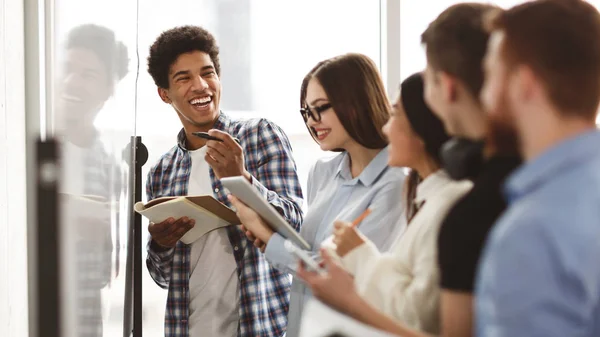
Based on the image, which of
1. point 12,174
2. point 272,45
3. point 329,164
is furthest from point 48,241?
point 272,45

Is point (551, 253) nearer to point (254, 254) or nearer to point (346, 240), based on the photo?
point (346, 240)

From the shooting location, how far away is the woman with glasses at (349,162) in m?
1.68

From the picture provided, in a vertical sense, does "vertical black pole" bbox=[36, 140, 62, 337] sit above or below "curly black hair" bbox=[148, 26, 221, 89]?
below

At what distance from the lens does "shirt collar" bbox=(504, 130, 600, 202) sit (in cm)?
78

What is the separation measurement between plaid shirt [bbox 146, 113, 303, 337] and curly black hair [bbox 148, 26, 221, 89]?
0.29 metres

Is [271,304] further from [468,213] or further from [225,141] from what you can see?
[468,213]

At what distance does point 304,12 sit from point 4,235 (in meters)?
1.93

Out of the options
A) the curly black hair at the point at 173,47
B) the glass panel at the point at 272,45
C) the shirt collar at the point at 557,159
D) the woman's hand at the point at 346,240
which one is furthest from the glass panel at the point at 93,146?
the glass panel at the point at 272,45

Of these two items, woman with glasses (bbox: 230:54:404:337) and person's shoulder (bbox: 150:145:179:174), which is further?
person's shoulder (bbox: 150:145:179:174)

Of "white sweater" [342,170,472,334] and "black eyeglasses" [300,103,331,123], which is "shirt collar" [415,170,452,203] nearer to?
"white sweater" [342,170,472,334]

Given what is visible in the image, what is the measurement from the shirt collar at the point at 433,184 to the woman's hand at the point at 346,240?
5.7 inches

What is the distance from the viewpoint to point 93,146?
5.36 ft

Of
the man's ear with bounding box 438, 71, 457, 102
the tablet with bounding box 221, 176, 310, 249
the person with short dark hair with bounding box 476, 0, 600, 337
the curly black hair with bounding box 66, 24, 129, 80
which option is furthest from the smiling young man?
the person with short dark hair with bounding box 476, 0, 600, 337

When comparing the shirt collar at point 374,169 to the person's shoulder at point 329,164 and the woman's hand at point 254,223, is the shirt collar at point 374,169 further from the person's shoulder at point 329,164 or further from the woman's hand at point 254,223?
the woman's hand at point 254,223
